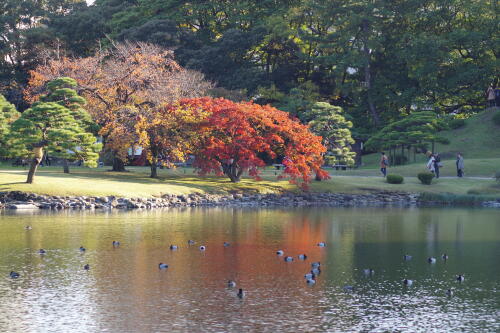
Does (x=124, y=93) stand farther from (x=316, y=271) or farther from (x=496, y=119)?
(x=496, y=119)

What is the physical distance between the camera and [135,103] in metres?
59.8

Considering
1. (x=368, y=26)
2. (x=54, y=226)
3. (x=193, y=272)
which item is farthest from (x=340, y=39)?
(x=193, y=272)

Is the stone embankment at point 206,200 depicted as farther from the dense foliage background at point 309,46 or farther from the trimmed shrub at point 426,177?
the dense foliage background at point 309,46

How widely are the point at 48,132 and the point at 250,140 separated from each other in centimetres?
1523

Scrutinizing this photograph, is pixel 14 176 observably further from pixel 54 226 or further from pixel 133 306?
pixel 133 306

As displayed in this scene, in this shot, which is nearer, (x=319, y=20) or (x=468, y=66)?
(x=468, y=66)

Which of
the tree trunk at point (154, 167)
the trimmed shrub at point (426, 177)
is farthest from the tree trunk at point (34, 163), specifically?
the trimmed shrub at point (426, 177)

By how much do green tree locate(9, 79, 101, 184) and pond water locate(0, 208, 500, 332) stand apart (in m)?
8.81

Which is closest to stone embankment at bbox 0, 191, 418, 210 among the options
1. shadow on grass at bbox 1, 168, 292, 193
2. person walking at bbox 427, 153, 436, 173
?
shadow on grass at bbox 1, 168, 292, 193

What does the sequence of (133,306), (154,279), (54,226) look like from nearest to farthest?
(133,306), (154,279), (54,226)

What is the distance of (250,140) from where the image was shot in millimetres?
53688

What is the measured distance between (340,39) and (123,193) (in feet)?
136

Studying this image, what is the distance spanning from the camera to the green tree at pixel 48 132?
47.4 meters

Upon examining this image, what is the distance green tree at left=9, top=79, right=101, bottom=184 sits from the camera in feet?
155
